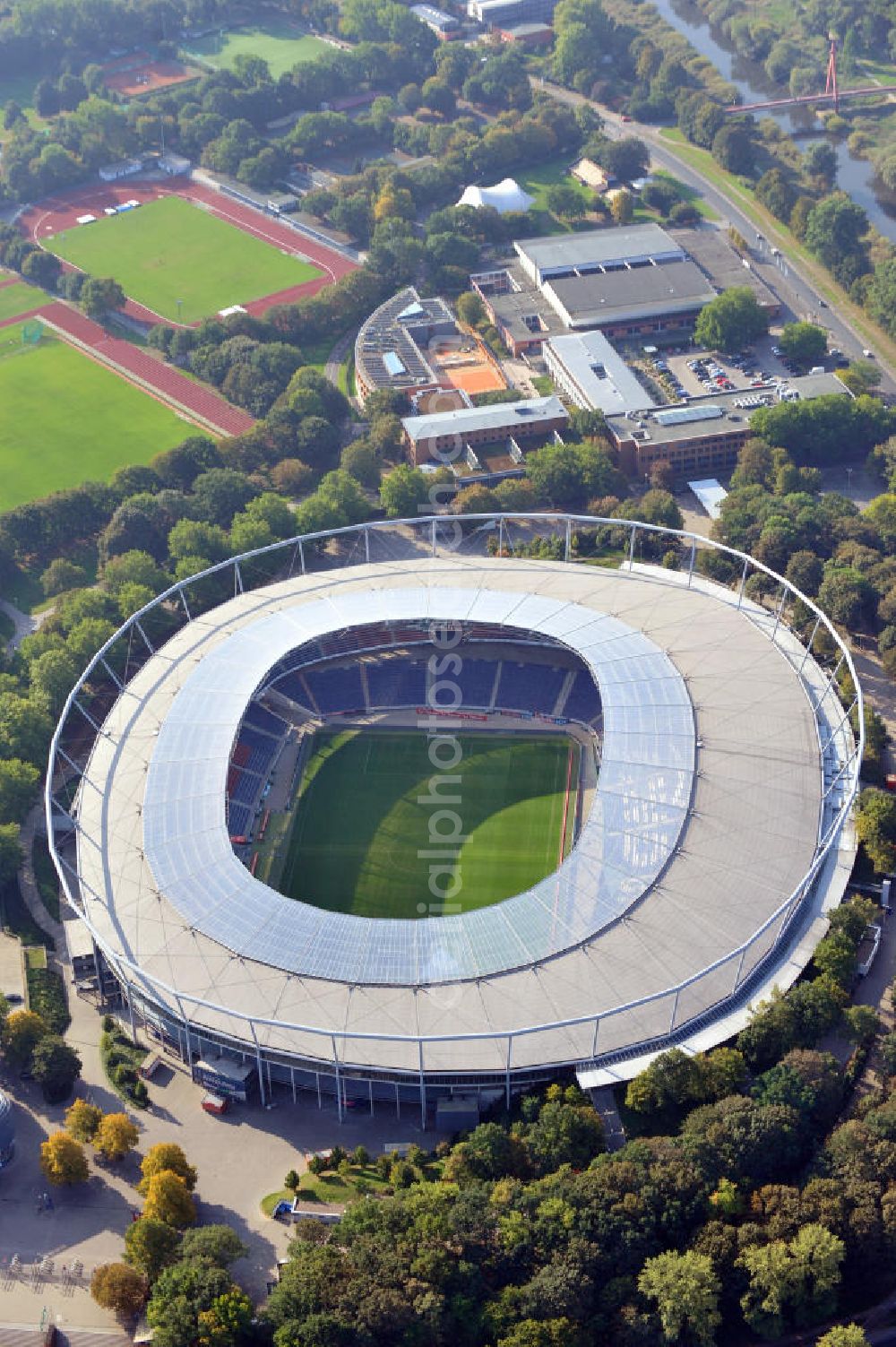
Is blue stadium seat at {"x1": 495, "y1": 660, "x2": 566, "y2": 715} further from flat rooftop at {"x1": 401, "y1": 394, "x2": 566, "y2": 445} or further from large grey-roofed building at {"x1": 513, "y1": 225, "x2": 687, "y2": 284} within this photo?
large grey-roofed building at {"x1": 513, "y1": 225, "x2": 687, "y2": 284}

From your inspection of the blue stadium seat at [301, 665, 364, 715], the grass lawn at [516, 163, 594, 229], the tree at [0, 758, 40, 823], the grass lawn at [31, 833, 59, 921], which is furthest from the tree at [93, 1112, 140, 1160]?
the grass lawn at [516, 163, 594, 229]

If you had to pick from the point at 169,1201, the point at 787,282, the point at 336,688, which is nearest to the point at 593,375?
the point at 787,282

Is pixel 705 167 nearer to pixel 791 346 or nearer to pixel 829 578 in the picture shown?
pixel 791 346

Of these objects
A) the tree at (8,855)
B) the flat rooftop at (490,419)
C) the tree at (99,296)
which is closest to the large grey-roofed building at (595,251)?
the flat rooftop at (490,419)

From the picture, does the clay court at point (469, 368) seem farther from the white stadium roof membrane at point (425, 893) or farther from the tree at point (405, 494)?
the white stadium roof membrane at point (425, 893)

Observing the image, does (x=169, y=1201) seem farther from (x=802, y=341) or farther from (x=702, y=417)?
(x=802, y=341)
